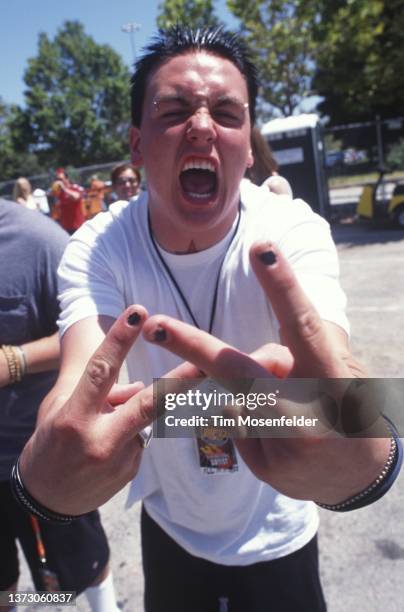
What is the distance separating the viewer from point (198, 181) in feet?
4.27

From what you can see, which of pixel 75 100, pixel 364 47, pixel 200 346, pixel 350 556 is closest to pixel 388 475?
pixel 200 346

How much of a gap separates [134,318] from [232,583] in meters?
1.11

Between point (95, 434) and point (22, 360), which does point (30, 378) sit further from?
point (95, 434)

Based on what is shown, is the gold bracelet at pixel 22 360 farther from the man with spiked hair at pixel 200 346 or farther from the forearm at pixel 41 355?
the man with spiked hair at pixel 200 346

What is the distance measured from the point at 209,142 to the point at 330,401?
74 centimetres

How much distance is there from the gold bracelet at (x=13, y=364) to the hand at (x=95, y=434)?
0.86m

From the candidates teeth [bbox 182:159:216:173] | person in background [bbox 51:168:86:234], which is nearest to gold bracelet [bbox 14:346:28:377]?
teeth [bbox 182:159:216:173]

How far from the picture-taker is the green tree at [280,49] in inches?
647

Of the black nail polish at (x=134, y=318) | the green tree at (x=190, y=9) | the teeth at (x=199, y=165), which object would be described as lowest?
the black nail polish at (x=134, y=318)

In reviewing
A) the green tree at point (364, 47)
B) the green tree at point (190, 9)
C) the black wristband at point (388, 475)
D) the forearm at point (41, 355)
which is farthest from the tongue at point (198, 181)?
the green tree at point (190, 9)

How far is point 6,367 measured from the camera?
1775 mm

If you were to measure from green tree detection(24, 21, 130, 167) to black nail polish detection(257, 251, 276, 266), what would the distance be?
46524 millimetres

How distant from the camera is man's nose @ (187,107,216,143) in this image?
126 centimetres

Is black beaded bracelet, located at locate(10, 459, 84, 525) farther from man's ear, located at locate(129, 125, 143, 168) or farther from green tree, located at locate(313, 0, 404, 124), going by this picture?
green tree, located at locate(313, 0, 404, 124)
